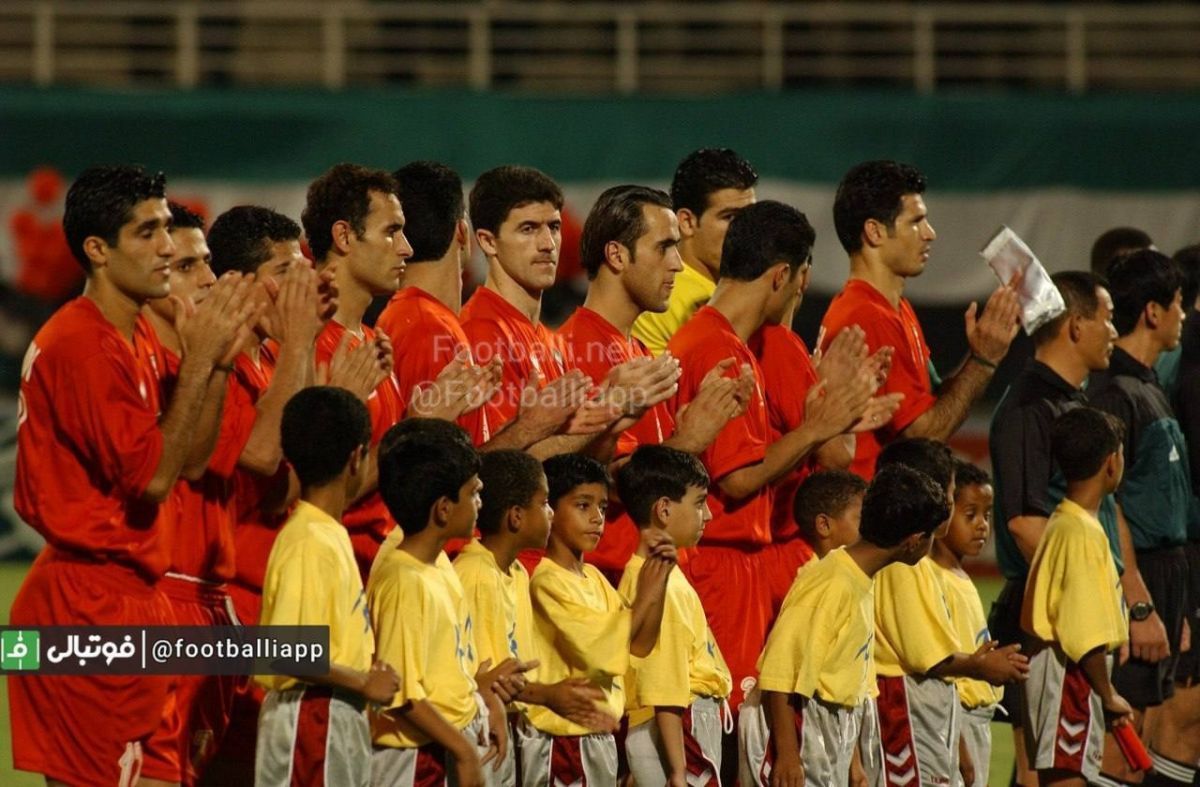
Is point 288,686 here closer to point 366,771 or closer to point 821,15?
point 366,771

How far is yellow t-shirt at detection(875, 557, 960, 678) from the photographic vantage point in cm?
625

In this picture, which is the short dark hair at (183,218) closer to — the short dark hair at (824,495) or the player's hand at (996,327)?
the short dark hair at (824,495)

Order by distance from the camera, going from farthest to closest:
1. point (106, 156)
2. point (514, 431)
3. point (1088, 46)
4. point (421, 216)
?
point (1088, 46), point (106, 156), point (421, 216), point (514, 431)

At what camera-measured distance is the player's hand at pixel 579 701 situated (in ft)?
17.7

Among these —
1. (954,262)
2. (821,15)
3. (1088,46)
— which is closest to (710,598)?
(954,262)

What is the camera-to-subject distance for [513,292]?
20.3 feet

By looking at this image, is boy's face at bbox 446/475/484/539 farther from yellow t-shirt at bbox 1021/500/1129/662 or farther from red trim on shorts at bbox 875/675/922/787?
yellow t-shirt at bbox 1021/500/1129/662

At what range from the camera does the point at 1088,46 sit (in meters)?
19.9

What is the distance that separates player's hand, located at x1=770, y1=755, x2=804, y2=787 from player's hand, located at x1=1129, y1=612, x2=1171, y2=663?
200 centimetres

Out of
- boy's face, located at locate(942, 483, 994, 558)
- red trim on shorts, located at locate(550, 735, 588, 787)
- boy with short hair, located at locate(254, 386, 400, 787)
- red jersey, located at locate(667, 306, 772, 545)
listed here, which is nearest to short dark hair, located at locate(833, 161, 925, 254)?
red jersey, located at locate(667, 306, 772, 545)

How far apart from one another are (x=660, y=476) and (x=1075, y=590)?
1.72 metres

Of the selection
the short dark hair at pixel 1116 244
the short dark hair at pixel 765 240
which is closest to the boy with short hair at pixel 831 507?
the short dark hair at pixel 765 240

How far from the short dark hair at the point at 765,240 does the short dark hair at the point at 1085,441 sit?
1.13 meters

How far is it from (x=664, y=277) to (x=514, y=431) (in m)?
0.97
